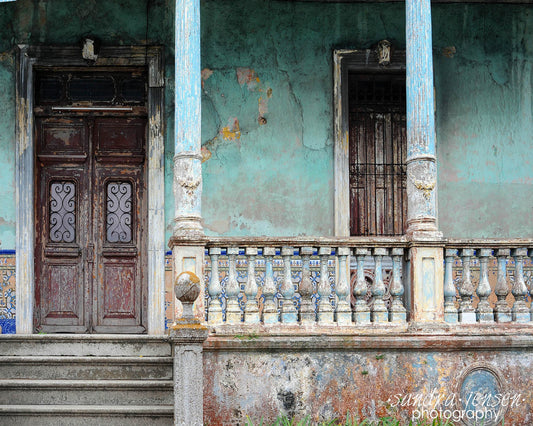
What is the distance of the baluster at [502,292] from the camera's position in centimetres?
802

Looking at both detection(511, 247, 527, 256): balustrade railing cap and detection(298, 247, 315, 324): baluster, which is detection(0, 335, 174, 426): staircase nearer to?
detection(298, 247, 315, 324): baluster

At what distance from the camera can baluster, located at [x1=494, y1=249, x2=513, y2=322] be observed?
802 cm

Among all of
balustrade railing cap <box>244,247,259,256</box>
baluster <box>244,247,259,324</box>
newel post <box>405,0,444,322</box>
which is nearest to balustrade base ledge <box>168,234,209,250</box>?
balustrade railing cap <box>244,247,259,256</box>

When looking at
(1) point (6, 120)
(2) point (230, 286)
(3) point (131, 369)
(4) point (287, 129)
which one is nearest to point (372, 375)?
(2) point (230, 286)

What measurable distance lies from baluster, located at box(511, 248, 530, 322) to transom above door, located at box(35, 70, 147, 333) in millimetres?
4401

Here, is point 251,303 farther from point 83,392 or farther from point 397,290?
point 83,392

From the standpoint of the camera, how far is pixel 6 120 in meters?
10.0

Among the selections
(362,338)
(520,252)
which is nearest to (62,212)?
(362,338)

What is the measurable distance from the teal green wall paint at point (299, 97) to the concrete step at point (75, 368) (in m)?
2.65

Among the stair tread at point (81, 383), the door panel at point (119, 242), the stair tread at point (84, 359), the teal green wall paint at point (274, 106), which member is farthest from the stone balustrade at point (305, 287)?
the door panel at point (119, 242)

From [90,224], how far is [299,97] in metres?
3.02

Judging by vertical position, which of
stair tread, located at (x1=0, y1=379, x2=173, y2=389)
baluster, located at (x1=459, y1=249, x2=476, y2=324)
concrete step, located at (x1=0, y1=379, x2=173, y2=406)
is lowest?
concrete step, located at (x1=0, y1=379, x2=173, y2=406)

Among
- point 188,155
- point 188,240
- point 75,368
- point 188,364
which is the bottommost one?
point 75,368

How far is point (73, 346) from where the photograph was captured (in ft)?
26.4
